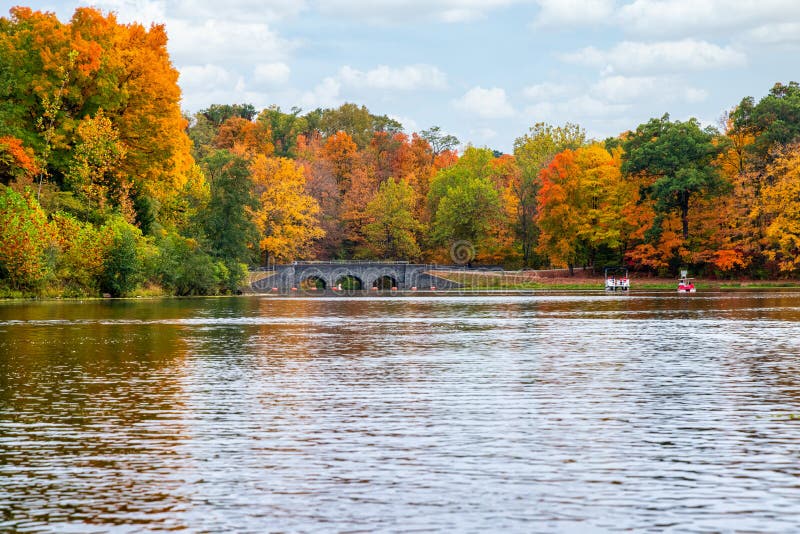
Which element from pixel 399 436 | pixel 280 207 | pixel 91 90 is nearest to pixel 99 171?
pixel 91 90

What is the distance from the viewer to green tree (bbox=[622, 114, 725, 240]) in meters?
107

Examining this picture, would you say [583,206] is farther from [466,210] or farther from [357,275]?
[357,275]

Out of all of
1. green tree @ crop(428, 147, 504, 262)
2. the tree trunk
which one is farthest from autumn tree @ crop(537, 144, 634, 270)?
green tree @ crop(428, 147, 504, 262)

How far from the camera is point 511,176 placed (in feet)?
489

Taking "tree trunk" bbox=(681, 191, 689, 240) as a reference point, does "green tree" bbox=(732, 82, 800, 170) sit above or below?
above

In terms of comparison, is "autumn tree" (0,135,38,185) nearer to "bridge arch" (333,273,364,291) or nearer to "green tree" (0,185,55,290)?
"green tree" (0,185,55,290)

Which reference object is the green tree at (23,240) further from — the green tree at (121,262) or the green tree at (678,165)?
the green tree at (678,165)

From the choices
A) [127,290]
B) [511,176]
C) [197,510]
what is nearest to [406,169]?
[511,176]

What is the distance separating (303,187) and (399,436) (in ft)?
363

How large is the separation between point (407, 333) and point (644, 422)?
23653 mm

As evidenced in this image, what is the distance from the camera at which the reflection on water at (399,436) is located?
11406 millimetres

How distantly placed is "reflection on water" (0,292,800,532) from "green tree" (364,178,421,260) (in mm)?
101165

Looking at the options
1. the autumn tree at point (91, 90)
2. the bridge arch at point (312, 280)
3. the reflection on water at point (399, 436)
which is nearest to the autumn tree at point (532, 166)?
the bridge arch at point (312, 280)

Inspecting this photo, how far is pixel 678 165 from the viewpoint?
109000 millimetres
